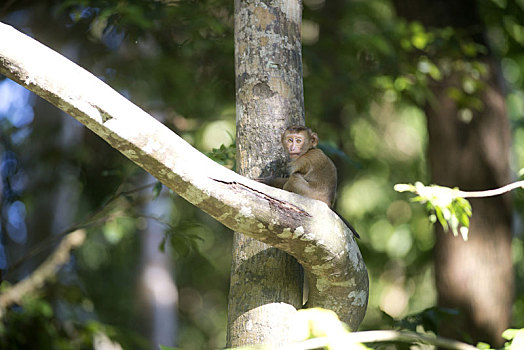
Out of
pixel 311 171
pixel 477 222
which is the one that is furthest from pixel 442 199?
pixel 477 222

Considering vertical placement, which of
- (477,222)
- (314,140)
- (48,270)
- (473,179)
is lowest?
(48,270)

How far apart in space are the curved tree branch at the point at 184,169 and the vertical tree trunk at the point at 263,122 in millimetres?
309

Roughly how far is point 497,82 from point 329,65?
80.5 inches

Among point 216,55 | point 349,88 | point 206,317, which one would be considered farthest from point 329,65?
point 206,317

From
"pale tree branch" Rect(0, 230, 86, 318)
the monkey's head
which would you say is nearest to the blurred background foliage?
"pale tree branch" Rect(0, 230, 86, 318)

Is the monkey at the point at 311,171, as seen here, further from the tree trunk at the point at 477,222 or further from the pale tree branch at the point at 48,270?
the pale tree branch at the point at 48,270

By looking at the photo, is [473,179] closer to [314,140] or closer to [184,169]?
[314,140]

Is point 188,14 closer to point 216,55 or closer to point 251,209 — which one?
point 216,55

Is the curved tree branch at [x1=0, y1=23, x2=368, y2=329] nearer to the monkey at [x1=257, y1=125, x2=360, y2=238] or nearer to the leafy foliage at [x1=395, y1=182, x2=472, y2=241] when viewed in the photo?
the leafy foliage at [x1=395, y1=182, x2=472, y2=241]

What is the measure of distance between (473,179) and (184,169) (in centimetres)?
507

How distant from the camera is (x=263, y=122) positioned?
3.40m

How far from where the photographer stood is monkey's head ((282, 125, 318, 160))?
138 inches

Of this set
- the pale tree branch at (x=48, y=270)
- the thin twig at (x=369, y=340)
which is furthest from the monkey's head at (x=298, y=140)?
the pale tree branch at (x=48, y=270)

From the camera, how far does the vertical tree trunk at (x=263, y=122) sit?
3186mm
